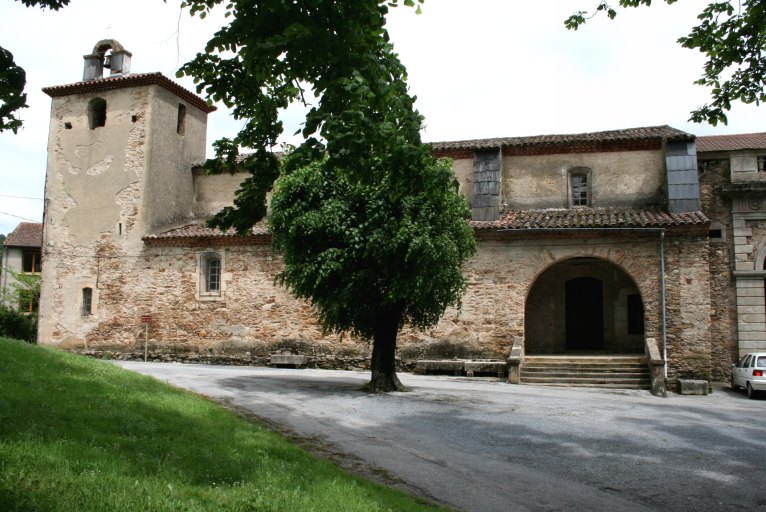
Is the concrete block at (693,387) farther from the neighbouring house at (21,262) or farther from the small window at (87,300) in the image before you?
the neighbouring house at (21,262)

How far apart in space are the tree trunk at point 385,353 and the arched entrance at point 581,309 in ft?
29.7

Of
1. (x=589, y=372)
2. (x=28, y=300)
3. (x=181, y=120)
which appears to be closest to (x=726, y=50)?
(x=589, y=372)

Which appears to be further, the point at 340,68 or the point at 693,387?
the point at 693,387

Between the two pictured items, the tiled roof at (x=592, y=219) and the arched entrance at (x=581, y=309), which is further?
the arched entrance at (x=581, y=309)

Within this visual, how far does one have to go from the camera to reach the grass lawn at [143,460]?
16.4ft

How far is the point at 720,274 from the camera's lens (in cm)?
2106

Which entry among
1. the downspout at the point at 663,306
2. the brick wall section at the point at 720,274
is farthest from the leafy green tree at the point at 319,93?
the brick wall section at the point at 720,274

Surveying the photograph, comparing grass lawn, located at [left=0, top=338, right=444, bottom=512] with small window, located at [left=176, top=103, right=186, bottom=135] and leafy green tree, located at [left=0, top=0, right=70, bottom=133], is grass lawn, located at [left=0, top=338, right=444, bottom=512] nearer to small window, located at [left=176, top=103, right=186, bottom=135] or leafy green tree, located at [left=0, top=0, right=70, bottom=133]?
leafy green tree, located at [left=0, top=0, right=70, bottom=133]

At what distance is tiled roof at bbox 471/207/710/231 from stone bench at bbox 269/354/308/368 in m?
7.07

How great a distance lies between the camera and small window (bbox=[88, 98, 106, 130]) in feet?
84.5

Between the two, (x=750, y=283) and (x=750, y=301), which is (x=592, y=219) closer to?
(x=750, y=283)

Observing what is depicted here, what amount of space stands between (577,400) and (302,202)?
7561 millimetres

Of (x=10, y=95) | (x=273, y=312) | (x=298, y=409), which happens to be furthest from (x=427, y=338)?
(x=10, y=95)

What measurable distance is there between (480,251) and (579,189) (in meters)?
4.41
